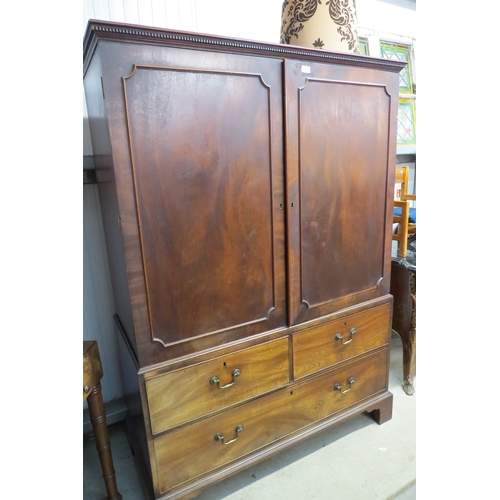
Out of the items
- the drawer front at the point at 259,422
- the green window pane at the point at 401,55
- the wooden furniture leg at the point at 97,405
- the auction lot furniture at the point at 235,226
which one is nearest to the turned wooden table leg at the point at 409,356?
the drawer front at the point at 259,422

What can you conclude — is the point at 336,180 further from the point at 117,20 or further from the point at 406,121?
the point at 406,121

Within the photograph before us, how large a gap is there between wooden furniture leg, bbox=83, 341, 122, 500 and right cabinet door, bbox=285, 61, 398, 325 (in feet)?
2.32

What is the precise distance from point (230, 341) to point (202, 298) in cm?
20

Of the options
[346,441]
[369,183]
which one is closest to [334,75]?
[369,183]

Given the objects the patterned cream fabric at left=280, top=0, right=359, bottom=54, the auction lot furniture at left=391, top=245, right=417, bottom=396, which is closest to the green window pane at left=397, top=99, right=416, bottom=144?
the auction lot furniture at left=391, top=245, right=417, bottom=396

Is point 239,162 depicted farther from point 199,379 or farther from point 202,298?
point 199,379

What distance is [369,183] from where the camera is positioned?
4.33ft

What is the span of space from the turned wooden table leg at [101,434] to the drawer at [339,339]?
72 cm

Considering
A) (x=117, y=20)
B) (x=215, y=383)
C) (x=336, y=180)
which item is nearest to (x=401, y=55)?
(x=336, y=180)

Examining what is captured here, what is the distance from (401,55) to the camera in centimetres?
229

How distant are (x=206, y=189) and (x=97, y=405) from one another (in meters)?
0.84

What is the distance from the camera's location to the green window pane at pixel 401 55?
2197 mm

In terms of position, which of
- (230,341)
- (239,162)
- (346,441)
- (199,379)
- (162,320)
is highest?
(239,162)
